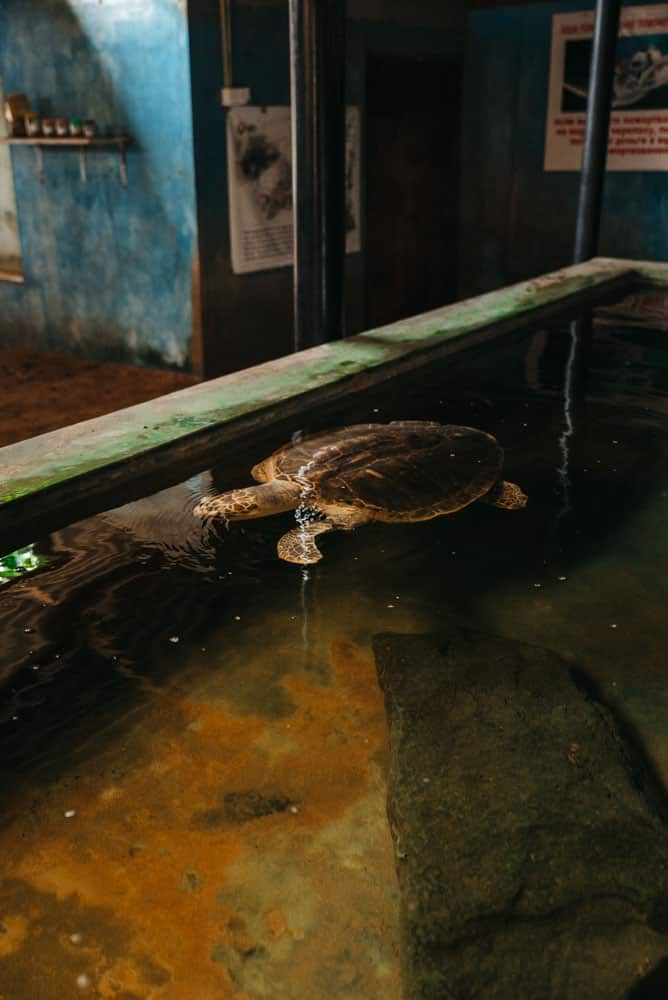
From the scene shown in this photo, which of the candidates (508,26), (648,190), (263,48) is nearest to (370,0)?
(263,48)

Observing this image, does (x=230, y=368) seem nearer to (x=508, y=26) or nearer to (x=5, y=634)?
(x=508, y=26)

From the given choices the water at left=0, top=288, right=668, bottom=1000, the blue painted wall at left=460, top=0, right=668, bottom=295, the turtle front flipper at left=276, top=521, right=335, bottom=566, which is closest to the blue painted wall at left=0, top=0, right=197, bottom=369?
the blue painted wall at left=460, top=0, right=668, bottom=295

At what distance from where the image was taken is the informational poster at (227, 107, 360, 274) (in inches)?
263

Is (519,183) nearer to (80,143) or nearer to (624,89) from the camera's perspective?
(624,89)

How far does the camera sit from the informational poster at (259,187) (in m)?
6.67

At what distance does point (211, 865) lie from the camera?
1.61 m

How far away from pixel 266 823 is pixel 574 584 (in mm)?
1276

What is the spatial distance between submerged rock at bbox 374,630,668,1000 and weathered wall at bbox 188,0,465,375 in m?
5.26

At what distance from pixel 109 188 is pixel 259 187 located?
1.28m

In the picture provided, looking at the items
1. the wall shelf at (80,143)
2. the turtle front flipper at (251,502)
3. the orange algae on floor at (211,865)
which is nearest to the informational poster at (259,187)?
the wall shelf at (80,143)

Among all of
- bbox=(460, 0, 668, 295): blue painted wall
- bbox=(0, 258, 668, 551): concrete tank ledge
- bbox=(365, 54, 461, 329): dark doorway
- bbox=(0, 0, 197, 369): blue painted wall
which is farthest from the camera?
bbox=(460, 0, 668, 295): blue painted wall

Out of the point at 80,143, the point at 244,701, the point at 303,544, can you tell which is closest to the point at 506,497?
the point at 303,544

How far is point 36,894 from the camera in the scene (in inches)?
61.3

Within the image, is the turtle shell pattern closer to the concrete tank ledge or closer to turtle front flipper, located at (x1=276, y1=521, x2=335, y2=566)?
turtle front flipper, located at (x1=276, y1=521, x2=335, y2=566)
